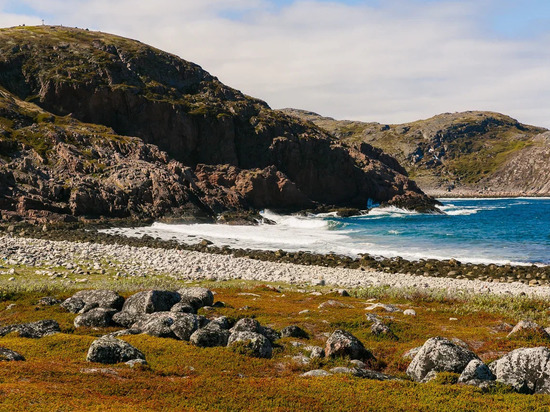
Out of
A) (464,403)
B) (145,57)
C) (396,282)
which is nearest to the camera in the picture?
(464,403)

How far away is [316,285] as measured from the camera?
3528 centimetres

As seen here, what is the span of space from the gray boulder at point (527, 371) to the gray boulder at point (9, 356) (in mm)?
14395

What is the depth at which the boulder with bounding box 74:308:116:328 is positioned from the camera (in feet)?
62.4

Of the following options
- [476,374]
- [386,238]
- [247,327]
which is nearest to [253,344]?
[247,327]

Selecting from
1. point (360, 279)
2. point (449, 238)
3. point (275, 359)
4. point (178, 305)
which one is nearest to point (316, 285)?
point (360, 279)

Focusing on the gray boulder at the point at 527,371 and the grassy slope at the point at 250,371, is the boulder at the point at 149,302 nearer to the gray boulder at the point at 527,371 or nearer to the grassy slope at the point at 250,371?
the grassy slope at the point at 250,371

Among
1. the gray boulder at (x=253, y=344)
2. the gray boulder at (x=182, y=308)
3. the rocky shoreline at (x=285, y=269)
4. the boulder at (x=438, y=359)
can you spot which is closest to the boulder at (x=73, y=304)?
the gray boulder at (x=182, y=308)

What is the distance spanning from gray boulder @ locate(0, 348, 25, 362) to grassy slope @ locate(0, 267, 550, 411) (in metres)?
0.63

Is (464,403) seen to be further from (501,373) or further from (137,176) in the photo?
(137,176)

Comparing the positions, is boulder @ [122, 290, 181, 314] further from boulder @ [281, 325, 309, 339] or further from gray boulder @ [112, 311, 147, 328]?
boulder @ [281, 325, 309, 339]

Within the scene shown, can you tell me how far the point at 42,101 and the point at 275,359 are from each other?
115718 millimetres

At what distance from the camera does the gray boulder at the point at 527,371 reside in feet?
40.8

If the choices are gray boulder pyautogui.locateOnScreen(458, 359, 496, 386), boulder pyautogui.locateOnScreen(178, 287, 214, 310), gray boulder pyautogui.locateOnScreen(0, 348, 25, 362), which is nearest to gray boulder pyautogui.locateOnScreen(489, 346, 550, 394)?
gray boulder pyautogui.locateOnScreen(458, 359, 496, 386)

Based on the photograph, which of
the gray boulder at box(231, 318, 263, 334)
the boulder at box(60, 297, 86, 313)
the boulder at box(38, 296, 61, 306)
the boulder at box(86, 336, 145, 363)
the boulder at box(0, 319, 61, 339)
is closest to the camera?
the boulder at box(86, 336, 145, 363)
